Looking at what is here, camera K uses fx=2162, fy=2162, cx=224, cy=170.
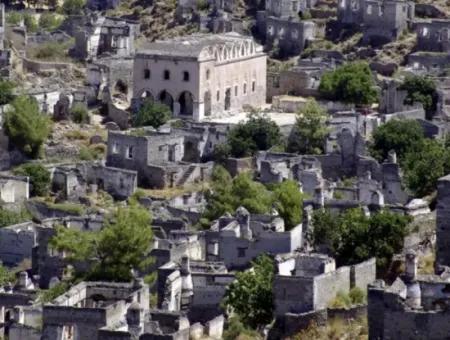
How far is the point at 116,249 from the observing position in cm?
5412

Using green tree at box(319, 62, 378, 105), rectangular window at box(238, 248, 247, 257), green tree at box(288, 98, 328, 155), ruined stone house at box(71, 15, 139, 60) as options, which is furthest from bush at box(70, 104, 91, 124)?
rectangular window at box(238, 248, 247, 257)

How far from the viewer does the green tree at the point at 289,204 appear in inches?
2256

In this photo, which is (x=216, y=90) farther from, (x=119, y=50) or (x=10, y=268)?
(x=10, y=268)

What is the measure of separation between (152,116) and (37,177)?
23.3ft

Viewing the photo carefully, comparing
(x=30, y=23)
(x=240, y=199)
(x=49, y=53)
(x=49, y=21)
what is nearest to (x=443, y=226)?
(x=240, y=199)

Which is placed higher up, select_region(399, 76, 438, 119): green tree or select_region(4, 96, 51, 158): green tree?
select_region(399, 76, 438, 119): green tree

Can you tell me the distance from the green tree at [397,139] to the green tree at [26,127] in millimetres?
11535

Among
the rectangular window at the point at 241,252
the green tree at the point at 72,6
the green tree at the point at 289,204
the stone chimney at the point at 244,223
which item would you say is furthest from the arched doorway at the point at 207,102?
the rectangular window at the point at 241,252

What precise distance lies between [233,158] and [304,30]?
18.0 meters

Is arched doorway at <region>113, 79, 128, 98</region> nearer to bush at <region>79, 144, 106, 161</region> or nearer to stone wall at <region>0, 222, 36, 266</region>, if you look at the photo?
bush at <region>79, 144, 106, 161</region>

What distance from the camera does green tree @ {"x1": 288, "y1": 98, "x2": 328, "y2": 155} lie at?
69625 mm

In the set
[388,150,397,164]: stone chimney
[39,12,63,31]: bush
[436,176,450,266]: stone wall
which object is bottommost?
[39,12,63,31]: bush

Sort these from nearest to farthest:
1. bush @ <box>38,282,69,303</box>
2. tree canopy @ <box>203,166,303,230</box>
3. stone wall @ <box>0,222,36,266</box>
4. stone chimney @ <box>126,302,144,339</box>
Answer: stone chimney @ <box>126,302,144,339</box>, bush @ <box>38,282,69,303</box>, tree canopy @ <box>203,166,303,230</box>, stone wall @ <box>0,222,36,266</box>

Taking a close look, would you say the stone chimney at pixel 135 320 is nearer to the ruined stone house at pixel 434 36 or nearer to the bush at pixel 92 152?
the bush at pixel 92 152
